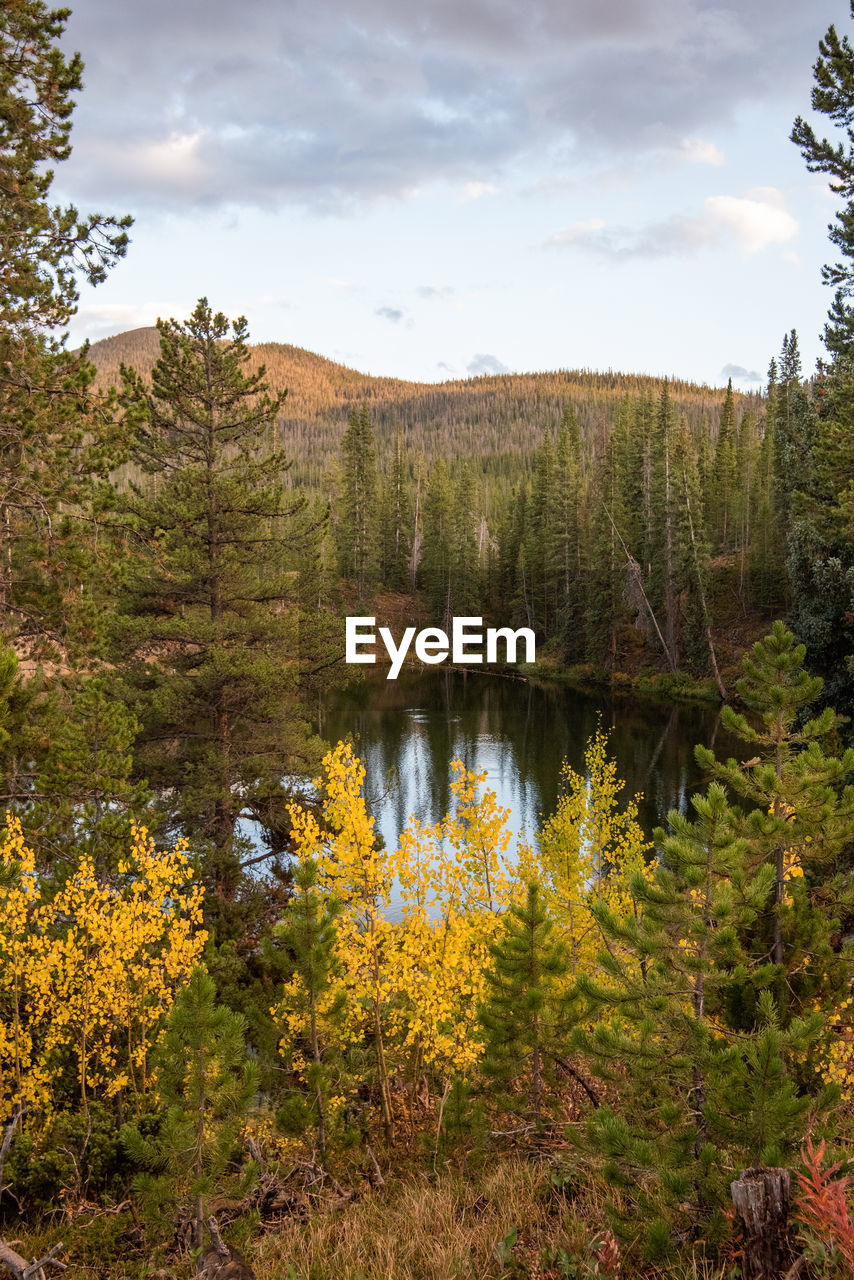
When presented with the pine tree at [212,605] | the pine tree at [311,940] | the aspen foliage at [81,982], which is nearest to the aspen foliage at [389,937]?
the pine tree at [311,940]

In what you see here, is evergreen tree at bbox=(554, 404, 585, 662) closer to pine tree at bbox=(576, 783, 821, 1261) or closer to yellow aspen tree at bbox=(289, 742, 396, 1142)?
yellow aspen tree at bbox=(289, 742, 396, 1142)

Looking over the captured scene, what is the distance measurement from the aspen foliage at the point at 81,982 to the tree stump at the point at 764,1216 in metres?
6.68

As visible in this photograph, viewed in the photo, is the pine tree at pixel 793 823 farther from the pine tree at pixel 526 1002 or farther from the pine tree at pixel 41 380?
the pine tree at pixel 41 380

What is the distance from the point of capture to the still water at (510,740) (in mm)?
28953

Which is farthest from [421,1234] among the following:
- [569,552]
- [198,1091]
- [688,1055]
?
[569,552]

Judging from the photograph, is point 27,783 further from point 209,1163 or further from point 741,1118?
point 741,1118

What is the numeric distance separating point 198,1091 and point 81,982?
13.1 feet

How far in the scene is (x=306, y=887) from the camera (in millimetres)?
7887

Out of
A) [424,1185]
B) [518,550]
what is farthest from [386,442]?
[424,1185]

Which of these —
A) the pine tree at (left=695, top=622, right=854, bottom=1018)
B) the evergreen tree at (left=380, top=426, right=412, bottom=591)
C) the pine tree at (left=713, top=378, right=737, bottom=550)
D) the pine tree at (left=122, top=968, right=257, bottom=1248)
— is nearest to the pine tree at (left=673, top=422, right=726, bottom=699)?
the pine tree at (left=713, top=378, right=737, bottom=550)

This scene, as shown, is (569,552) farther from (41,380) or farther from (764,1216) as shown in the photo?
(764,1216)

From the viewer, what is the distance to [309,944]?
26.2 ft

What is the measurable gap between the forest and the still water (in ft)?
25.6

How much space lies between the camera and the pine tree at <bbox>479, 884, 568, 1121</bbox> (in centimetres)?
777
